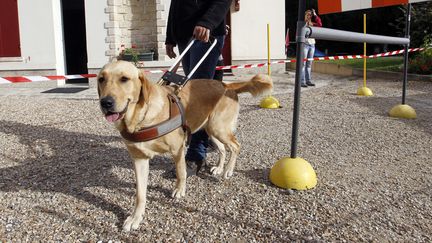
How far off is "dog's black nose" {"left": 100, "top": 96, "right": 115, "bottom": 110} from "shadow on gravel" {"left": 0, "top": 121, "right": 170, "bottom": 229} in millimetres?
874

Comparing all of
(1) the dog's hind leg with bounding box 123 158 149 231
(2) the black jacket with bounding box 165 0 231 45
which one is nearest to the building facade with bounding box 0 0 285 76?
(2) the black jacket with bounding box 165 0 231 45

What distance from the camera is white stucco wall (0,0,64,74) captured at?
10.5 meters

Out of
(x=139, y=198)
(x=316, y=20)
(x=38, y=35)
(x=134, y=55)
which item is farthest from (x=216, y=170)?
(x=38, y=35)

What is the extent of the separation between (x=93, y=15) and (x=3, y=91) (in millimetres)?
3337

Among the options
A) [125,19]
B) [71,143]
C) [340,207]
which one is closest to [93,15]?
[125,19]

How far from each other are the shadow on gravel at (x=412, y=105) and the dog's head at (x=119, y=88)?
4.22 m

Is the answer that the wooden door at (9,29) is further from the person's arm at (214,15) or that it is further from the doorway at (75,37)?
the person's arm at (214,15)

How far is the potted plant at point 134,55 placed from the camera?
10.5 meters

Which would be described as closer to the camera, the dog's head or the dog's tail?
the dog's head

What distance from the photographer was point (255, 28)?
11453 millimetres

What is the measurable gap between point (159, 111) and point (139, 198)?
0.63 meters

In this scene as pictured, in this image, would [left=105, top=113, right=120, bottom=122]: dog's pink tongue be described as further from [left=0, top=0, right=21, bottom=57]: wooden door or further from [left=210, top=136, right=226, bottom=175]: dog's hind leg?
[left=0, top=0, right=21, bottom=57]: wooden door

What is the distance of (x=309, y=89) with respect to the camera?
9367mm

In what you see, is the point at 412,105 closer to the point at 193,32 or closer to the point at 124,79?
the point at 193,32
